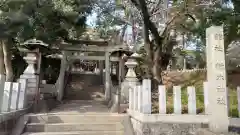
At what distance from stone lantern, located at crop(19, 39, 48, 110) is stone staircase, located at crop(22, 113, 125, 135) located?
186 cm

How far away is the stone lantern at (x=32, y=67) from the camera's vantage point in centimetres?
876

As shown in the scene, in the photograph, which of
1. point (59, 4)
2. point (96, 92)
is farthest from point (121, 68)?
point (59, 4)

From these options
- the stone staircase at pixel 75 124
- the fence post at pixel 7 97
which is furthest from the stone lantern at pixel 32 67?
the fence post at pixel 7 97

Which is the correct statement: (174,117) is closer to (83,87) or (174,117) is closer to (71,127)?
(71,127)

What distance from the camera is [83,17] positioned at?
12125 millimetres

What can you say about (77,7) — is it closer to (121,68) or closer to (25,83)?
(121,68)

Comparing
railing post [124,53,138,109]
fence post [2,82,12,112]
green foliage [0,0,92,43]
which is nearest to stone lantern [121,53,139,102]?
railing post [124,53,138,109]

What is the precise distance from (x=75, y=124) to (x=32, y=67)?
3506mm

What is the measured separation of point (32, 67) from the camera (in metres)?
9.12

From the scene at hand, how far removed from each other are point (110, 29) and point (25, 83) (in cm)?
965

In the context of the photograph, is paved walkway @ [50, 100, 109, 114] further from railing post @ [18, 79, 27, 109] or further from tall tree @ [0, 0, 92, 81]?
tall tree @ [0, 0, 92, 81]

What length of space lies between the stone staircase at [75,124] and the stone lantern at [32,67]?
1.86 meters

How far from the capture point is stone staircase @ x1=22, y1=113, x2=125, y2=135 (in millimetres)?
6586

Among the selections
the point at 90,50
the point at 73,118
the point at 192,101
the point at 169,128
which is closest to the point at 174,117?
the point at 169,128
